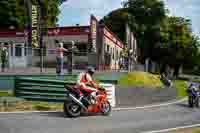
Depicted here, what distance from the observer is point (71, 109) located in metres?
14.3

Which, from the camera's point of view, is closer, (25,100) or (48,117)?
(48,117)

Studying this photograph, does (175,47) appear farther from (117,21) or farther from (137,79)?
(137,79)

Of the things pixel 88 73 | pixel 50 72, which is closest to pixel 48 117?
pixel 88 73

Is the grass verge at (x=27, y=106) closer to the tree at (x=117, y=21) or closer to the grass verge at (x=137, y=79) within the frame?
the grass verge at (x=137, y=79)

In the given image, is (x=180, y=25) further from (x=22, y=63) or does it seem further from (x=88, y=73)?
Answer: (x=88, y=73)

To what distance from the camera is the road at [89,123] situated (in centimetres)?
1167

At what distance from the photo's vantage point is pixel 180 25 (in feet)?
249

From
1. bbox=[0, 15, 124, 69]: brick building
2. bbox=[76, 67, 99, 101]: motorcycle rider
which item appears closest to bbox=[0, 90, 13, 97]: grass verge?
bbox=[0, 15, 124, 69]: brick building

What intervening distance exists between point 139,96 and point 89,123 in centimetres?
954

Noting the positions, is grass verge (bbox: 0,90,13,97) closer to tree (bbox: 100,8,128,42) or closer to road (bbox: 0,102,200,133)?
road (bbox: 0,102,200,133)

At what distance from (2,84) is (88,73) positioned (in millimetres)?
5332

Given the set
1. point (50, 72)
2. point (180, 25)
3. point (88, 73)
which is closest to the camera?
point (88, 73)

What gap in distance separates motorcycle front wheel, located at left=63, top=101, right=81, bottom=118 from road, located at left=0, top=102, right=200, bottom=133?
25 cm

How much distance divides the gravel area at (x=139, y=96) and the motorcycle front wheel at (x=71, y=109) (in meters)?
6.16
